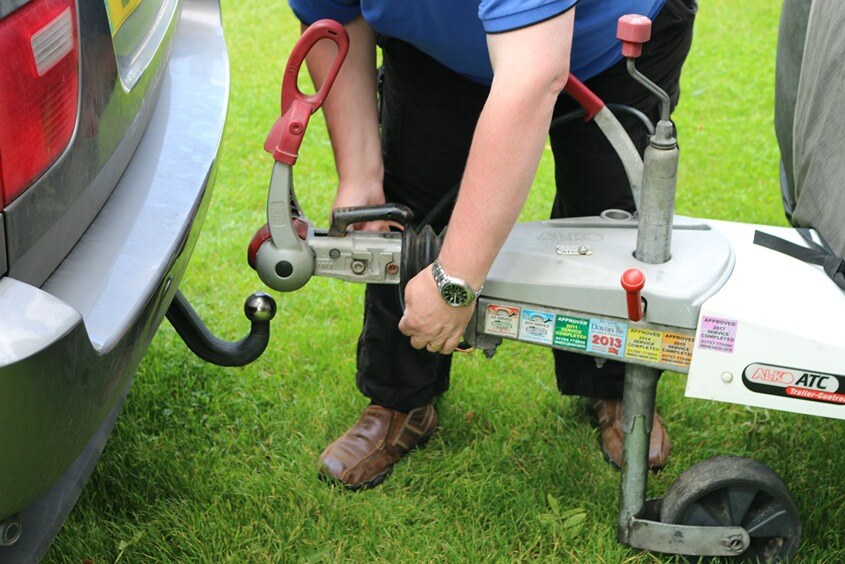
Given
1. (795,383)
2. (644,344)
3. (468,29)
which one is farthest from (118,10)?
(795,383)

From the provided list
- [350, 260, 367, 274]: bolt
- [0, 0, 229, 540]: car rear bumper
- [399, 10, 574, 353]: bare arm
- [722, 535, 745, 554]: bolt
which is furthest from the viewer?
[722, 535, 745, 554]: bolt

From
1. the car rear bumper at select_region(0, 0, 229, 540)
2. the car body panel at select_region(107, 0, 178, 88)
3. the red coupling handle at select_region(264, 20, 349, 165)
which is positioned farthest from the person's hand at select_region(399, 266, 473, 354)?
the car body panel at select_region(107, 0, 178, 88)

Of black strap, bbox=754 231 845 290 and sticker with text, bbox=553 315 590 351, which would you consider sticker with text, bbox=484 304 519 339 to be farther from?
black strap, bbox=754 231 845 290

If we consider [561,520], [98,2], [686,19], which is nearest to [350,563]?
[561,520]

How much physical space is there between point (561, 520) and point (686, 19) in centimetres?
121

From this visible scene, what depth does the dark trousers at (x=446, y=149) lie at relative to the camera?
2438 mm

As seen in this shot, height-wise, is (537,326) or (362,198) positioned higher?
(362,198)

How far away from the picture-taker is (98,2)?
1.79 m

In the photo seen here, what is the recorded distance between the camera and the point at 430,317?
2.05 m

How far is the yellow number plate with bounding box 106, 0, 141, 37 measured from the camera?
1.88 m

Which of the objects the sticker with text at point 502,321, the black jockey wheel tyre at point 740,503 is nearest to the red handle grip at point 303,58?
the sticker with text at point 502,321

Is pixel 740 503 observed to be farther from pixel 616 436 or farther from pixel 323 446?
pixel 323 446

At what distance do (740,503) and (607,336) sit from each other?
0.52m

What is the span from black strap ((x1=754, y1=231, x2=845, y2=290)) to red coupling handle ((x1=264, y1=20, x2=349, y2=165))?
0.97 metres
